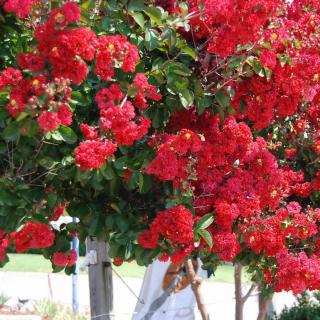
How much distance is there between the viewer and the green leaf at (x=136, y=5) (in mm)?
2573

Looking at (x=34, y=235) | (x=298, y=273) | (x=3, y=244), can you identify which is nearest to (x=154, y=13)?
(x=34, y=235)

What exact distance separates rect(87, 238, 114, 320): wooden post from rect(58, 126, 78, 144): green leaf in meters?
2.17

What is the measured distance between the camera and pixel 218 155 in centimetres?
284

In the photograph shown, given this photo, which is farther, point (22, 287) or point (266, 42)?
point (22, 287)

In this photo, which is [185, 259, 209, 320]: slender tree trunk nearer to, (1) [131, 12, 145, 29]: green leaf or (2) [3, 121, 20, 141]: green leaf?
(1) [131, 12, 145, 29]: green leaf

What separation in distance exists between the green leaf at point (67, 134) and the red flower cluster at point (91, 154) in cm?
8

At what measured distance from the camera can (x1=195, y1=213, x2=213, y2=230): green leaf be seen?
9.16 feet

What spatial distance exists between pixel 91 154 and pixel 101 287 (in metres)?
2.36

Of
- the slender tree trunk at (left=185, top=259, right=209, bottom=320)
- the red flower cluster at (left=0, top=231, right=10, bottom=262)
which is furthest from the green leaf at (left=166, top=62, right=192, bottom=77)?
the slender tree trunk at (left=185, top=259, right=209, bottom=320)

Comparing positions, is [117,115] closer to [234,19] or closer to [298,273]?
[234,19]

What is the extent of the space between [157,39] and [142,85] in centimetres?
23

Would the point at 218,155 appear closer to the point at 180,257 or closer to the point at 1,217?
the point at 180,257

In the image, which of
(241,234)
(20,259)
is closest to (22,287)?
(20,259)

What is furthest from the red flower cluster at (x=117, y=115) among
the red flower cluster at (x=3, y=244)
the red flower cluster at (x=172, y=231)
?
the red flower cluster at (x=3, y=244)
